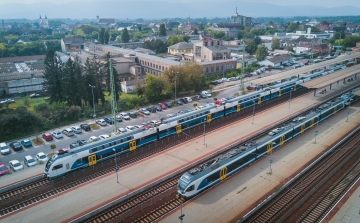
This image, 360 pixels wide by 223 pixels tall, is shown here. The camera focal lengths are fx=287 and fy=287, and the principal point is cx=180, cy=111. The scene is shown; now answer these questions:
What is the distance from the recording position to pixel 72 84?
147 ft

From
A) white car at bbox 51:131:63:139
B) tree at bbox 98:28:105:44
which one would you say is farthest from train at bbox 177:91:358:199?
tree at bbox 98:28:105:44

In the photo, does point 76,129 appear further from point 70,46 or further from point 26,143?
point 70,46

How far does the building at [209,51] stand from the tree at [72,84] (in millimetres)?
41827

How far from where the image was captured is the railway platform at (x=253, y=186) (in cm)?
1978

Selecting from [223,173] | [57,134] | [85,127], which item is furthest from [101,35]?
[223,173]

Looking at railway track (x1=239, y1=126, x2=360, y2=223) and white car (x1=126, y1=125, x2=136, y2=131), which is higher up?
white car (x1=126, y1=125, x2=136, y2=131)

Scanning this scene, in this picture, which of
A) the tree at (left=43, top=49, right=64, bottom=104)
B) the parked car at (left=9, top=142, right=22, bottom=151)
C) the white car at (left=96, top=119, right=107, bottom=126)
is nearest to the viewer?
the parked car at (left=9, top=142, right=22, bottom=151)

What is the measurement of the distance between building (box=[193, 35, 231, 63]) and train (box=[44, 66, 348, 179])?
3466cm

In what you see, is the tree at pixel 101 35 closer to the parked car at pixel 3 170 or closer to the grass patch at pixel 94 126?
the grass patch at pixel 94 126

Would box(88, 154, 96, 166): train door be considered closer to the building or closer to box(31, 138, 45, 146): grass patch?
box(31, 138, 45, 146): grass patch

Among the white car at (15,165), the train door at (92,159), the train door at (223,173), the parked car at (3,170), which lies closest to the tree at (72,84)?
the white car at (15,165)

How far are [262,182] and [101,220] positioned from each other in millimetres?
12998

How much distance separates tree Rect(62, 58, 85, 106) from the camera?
44.8 metres

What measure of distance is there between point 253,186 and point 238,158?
2.76 metres
